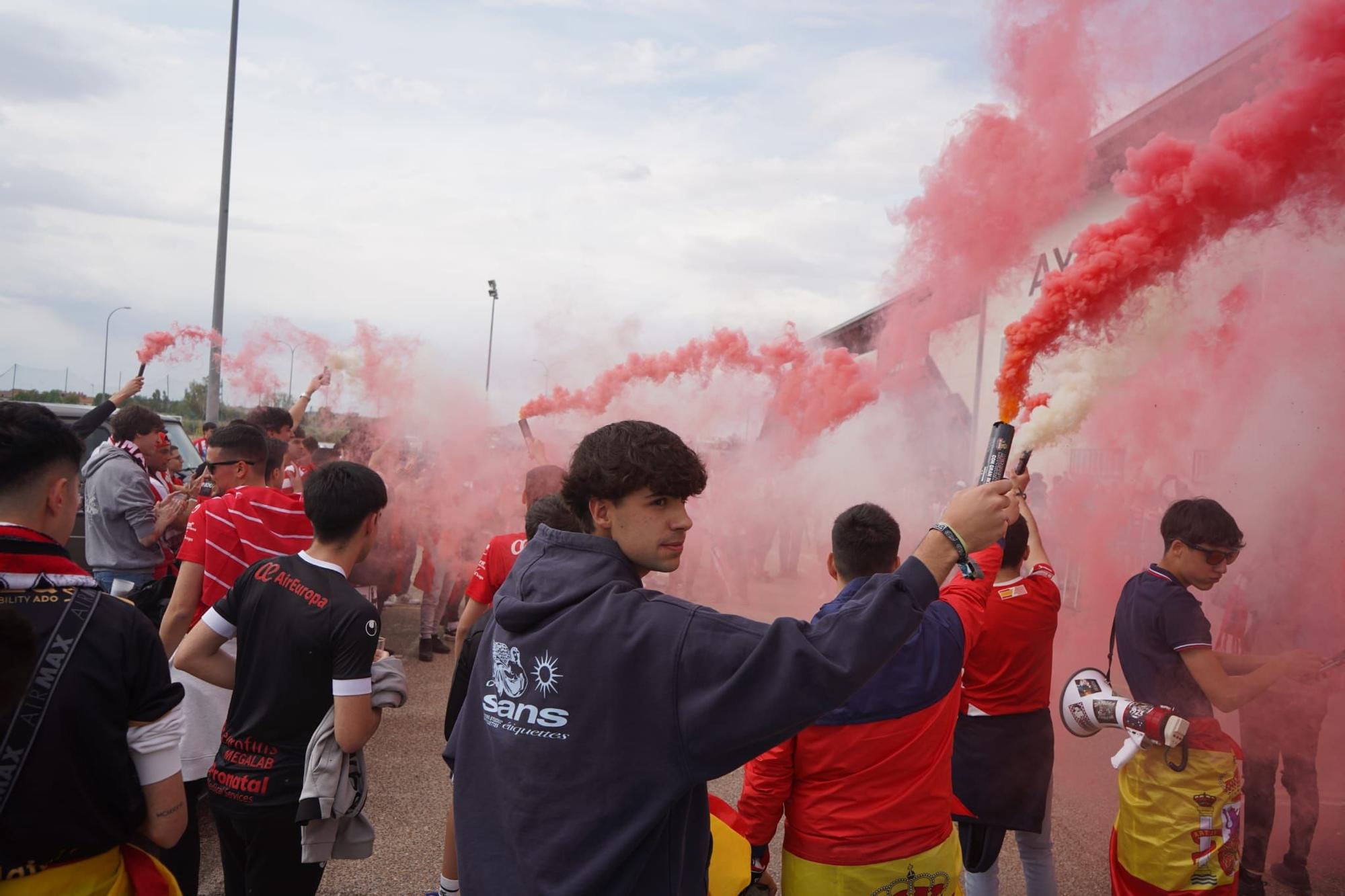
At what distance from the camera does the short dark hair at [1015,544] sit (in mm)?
3910

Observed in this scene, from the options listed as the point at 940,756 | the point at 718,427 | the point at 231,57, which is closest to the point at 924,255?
the point at 718,427

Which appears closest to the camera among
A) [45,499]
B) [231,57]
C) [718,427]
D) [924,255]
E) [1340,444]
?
[45,499]

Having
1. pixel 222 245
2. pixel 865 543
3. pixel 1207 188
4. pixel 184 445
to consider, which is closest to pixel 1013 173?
pixel 1207 188

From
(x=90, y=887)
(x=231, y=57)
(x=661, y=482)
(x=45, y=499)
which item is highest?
(x=231, y=57)

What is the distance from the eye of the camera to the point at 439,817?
5074mm

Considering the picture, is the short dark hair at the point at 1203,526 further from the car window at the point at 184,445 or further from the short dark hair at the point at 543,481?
the car window at the point at 184,445

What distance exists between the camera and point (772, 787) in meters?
2.81

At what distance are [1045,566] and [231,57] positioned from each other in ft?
51.7

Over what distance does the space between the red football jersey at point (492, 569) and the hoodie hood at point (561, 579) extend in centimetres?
258

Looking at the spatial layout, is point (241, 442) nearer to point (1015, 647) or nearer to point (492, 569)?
point (492, 569)

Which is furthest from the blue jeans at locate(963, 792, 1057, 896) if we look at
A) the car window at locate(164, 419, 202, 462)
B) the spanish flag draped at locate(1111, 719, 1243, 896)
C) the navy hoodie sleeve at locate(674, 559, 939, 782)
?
the car window at locate(164, 419, 202, 462)

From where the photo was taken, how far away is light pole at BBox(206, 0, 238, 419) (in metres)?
12.8

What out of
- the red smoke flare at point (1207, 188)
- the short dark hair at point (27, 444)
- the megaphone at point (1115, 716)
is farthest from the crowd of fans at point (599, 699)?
the red smoke flare at point (1207, 188)

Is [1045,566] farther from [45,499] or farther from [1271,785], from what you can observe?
[45,499]
